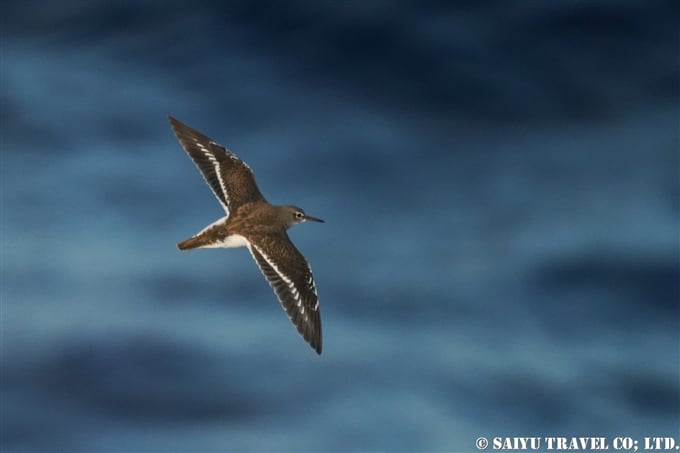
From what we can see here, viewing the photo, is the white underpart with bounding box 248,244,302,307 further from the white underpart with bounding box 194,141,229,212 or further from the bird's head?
the white underpart with bounding box 194,141,229,212

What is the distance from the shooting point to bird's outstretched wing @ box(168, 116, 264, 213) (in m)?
24.4

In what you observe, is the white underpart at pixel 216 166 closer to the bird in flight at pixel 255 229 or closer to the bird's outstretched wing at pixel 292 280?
the bird in flight at pixel 255 229

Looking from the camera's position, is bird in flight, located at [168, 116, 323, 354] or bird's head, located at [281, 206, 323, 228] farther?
bird's head, located at [281, 206, 323, 228]

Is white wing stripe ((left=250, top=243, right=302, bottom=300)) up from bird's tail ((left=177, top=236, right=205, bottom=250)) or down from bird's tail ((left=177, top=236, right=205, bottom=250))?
down

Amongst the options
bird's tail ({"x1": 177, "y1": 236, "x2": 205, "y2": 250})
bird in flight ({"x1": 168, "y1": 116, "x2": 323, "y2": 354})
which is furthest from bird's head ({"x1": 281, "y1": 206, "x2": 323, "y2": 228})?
bird's tail ({"x1": 177, "y1": 236, "x2": 205, "y2": 250})

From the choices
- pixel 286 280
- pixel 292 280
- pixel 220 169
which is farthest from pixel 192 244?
pixel 220 169

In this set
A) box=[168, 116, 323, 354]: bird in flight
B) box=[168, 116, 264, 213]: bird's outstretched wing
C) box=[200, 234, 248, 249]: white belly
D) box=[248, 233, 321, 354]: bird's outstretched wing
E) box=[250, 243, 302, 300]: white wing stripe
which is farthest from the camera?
box=[168, 116, 264, 213]: bird's outstretched wing

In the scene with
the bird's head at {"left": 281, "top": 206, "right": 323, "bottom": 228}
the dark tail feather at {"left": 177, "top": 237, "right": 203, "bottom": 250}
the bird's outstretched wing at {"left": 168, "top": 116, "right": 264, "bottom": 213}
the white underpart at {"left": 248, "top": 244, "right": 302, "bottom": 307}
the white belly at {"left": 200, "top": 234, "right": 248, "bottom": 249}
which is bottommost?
the white underpart at {"left": 248, "top": 244, "right": 302, "bottom": 307}

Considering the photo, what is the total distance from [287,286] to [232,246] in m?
1.91

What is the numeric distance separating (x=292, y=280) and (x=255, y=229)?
1.74 metres

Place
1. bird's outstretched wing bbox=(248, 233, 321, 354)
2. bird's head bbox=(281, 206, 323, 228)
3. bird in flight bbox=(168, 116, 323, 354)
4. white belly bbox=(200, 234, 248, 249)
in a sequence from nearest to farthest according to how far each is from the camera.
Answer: bird's outstretched wing bbox=(248, 233, 321, 354)
bird in flight bbox=(168, 116, 323, 354)
white belly bbox=(200, 234, 248, 249)
bird's head bbox=(281, 206, 323, 228)

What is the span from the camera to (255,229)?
2333 centimetres

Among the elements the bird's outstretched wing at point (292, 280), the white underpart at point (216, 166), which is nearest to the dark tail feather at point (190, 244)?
the bird's outstretched wing at point (292, 280)

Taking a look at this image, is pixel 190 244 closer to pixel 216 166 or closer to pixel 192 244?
pixel 192 244
